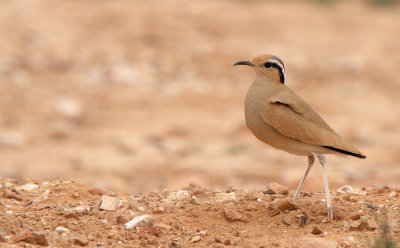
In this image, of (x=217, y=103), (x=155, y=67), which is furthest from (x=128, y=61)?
(x=217, y=103)

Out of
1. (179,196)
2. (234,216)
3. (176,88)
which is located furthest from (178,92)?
(234,216)

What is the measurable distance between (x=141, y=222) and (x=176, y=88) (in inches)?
372

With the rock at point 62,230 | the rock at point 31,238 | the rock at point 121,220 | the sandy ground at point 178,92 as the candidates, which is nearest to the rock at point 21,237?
the rock at point 31,238

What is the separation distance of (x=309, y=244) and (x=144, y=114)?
8671 millimetres

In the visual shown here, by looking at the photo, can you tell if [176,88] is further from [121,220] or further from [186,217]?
[121,220]

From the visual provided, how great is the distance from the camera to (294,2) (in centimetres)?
2327

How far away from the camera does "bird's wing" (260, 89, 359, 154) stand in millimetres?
5586

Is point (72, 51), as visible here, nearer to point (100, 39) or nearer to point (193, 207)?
point (100, 39)

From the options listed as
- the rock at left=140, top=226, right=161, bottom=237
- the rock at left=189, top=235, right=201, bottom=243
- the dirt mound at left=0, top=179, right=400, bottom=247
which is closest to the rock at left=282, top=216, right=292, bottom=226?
the dirt mound at left=0, top=179, right=400, bottom=247

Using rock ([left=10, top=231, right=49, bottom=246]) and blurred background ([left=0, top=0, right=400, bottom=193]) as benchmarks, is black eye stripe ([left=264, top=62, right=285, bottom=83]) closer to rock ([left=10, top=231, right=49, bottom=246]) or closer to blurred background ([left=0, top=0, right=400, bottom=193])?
blurred background ([left=0, top=0, right=400, bottom=193])

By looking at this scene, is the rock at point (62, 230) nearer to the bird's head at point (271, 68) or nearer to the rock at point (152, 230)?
the rock at point (152, 230)

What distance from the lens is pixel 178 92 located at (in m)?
14.4

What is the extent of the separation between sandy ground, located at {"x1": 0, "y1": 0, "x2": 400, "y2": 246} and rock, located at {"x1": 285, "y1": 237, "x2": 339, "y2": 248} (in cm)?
41

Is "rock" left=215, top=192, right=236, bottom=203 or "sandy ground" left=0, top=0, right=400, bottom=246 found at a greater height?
"sandy ground" left=0, top=0, right=400, bottom=246
